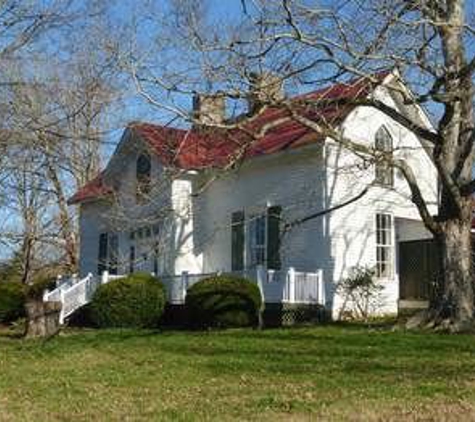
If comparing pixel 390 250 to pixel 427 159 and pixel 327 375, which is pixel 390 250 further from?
pixel 327 375

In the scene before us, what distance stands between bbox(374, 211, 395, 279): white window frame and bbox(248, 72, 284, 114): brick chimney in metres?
8.50

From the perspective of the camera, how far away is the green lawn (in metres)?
9.08

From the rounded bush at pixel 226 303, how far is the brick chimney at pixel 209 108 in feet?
14.6

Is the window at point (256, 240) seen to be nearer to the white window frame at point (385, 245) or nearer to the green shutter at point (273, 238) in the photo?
the green shutter at point (273, 238)

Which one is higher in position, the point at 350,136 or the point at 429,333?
the point at 350,136

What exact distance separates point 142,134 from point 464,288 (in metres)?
13.4

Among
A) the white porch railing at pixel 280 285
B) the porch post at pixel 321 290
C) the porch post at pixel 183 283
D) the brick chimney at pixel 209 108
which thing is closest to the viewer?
the brick chimney at pixel 209 108

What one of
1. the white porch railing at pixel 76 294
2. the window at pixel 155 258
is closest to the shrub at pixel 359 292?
the window at pixel 155 258

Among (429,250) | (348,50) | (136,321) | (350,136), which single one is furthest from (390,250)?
(348,50)

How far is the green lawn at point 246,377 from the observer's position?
9078 mm

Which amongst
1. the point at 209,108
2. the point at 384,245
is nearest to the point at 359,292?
the point at 384,245

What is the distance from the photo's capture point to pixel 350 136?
23.8m

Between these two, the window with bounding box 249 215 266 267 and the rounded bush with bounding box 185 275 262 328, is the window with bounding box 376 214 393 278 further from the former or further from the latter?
the rounded bush with bounding box 185 275 262 328

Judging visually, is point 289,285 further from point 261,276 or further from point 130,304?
point 130,304
